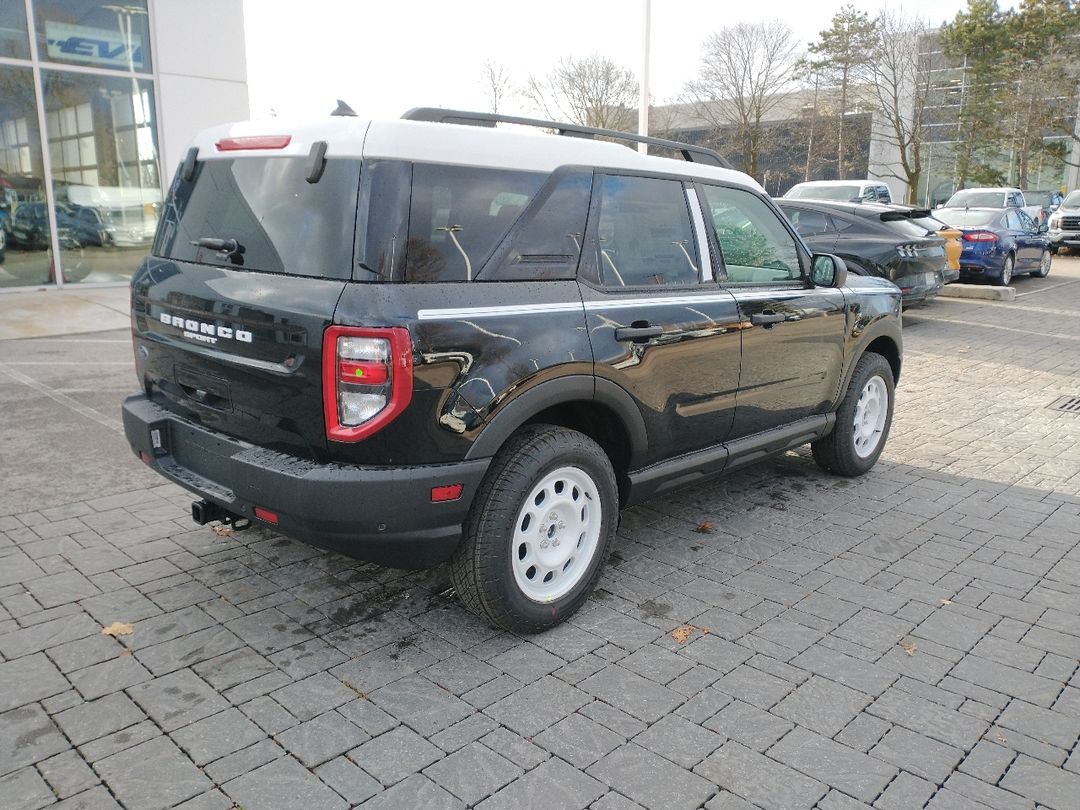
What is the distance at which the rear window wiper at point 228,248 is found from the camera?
340 cm

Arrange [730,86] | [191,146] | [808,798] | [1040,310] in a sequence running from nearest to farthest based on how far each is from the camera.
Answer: [808,798] < [191,146] < [1040,310] < [730,86]

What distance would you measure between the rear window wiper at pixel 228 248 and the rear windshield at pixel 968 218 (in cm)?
1676

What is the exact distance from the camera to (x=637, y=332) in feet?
12.3

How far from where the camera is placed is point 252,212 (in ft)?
11.1

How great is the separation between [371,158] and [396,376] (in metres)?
0.78

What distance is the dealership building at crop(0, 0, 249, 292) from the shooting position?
13039 mm

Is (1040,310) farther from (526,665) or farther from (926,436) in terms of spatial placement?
(526,665)

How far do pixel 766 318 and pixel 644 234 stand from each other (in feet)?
3.05

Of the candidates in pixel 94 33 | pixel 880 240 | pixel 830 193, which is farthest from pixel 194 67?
pixel 830 193

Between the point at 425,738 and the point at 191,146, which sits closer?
the point at 425,738

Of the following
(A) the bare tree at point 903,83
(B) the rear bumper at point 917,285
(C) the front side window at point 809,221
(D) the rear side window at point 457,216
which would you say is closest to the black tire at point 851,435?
(D) the rear side window at point 457,216

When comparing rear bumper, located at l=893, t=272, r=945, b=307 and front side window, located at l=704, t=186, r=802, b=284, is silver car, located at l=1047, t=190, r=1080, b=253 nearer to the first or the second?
rear bumper, located at l=893, t=272, r=945, b=307

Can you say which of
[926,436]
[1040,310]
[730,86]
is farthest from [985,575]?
[730,86]

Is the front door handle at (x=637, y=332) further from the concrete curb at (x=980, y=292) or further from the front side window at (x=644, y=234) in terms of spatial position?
the concrete curb at (x=980, y=292)
